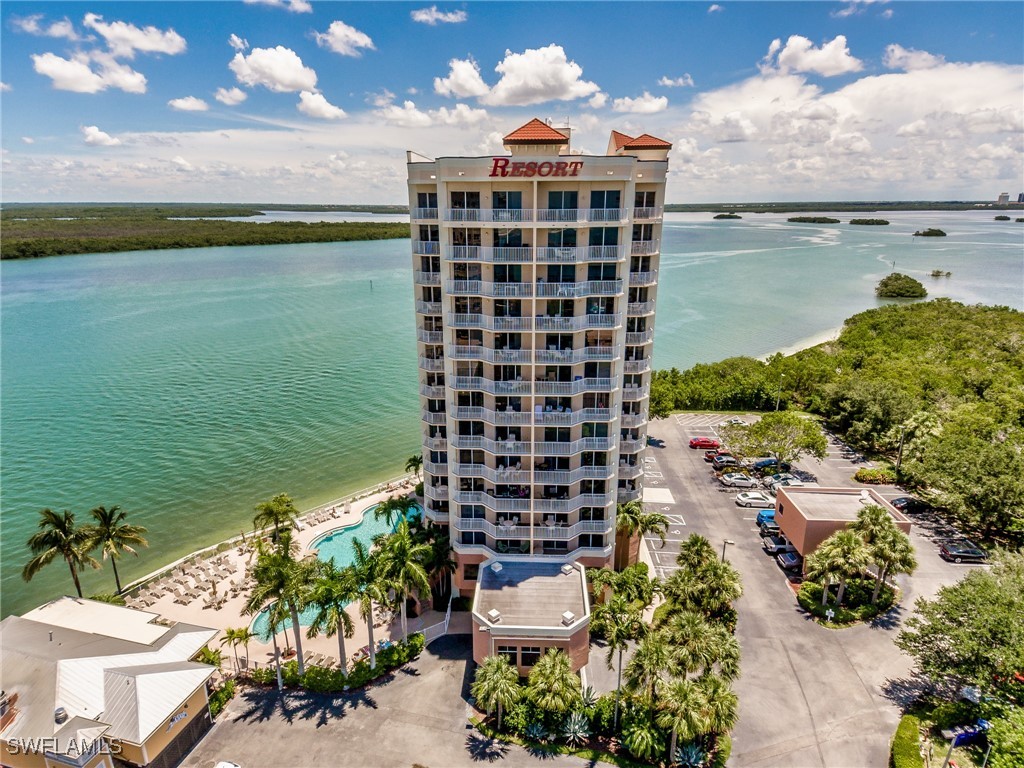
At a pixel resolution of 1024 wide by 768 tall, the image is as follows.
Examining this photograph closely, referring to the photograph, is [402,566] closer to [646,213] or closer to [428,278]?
[428,278]

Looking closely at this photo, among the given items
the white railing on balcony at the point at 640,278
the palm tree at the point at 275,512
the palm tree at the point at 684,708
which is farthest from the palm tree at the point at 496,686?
the white railing on balcony at the point at 640,278

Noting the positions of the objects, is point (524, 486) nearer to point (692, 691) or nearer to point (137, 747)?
point (692, 691)

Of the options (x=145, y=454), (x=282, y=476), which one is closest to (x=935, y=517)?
(x=282, y=476)

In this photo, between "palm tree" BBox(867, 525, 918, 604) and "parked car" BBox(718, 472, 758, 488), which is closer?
"palm tree" BBox(867, 525, 918, 604)

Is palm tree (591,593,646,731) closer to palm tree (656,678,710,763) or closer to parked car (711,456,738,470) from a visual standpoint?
palm tree (656,678,710,763)

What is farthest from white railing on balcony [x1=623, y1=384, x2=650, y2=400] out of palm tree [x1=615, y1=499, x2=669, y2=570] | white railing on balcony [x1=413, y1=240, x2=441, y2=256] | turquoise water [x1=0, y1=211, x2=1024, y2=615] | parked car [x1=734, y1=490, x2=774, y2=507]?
turquoise water [x1=0, y1=211, x2=1024, y2=615]

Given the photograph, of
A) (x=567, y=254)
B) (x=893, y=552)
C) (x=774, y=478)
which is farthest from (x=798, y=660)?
(x=567, y=254)
